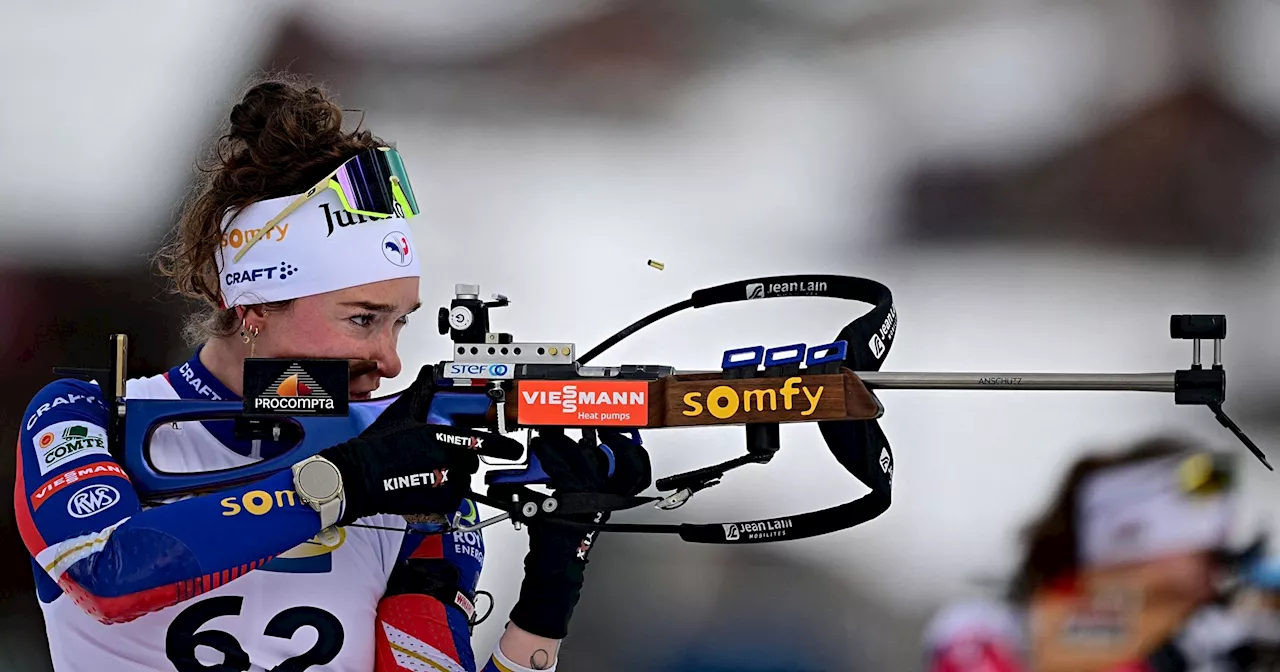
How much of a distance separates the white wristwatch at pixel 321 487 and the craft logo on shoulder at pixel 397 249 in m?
→ 0.34

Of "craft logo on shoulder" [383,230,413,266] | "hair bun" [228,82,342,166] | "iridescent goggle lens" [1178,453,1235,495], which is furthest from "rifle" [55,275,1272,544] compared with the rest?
"iridescent goggle lens" [1178,453,1235,495]

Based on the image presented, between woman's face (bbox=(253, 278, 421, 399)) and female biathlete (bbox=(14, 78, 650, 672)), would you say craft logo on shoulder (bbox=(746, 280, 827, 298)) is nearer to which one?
female biathlete (bbox=(14, 78, 650, 672))

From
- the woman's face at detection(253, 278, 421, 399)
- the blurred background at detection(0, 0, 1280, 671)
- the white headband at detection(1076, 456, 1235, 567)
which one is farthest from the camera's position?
the blurred background at detection(0, 0, 1280, 671)

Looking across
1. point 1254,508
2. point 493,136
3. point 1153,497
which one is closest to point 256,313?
point 493,136

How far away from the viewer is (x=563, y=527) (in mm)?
1514

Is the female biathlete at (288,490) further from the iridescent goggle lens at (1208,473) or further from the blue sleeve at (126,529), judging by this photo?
the iridescent goggle lens at (1208,473)

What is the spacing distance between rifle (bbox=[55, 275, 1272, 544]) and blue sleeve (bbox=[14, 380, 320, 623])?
72 millimetres

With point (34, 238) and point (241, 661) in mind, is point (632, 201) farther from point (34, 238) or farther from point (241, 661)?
point (241, 661)

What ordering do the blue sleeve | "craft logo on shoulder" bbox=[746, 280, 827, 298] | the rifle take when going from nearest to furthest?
1. the blue sleeve
2. the rifle
3. "craft logo on shoulder" bbox=[746, 280, 827, 298]

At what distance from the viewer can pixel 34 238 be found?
10.3 feet

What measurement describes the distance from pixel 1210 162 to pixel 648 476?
212 cm

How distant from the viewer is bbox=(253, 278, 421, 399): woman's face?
1553mm

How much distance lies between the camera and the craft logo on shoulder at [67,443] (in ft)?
4.51

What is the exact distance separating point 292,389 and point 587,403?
35cm
